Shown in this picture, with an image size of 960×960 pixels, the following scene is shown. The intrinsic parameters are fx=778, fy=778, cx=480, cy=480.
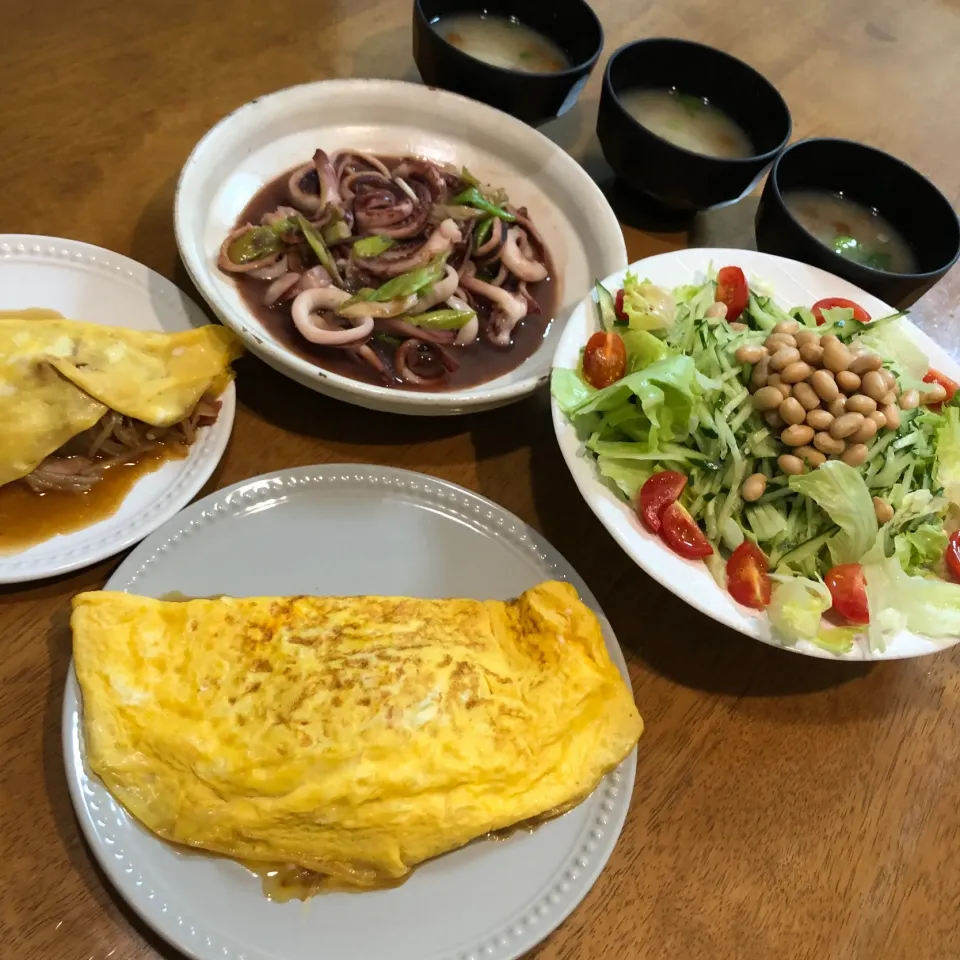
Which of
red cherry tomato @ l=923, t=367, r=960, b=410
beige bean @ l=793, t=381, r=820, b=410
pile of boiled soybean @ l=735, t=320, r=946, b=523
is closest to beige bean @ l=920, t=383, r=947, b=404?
red cherry tomato @ l=923, t=367, r=960, b=410

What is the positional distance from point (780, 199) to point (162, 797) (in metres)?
2.39

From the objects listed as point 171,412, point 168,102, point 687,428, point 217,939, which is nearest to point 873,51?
point 687,428

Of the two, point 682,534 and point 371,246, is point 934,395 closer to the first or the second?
point 682,534

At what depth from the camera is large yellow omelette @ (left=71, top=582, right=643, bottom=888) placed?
59.7 inches

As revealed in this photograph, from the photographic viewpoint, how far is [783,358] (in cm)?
198

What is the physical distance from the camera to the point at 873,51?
3908 millimetres

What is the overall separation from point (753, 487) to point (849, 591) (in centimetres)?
32

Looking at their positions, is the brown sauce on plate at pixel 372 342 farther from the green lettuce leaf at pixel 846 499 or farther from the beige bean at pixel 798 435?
the green lettuce leaf at pixel 846 499

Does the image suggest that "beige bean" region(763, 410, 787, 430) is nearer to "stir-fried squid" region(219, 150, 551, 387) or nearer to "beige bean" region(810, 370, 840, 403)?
"beige bean" region(810, 370, 840, 403)

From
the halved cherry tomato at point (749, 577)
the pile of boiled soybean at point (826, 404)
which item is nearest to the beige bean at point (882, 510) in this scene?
the pile of boiled soybean at point (826, 404)

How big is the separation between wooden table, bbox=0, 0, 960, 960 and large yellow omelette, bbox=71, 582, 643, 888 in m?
0.23

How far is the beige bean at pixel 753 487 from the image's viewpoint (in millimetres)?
1931

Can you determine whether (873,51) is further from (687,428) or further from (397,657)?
(397,657)

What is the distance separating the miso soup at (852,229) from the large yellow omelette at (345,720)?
1.67m
